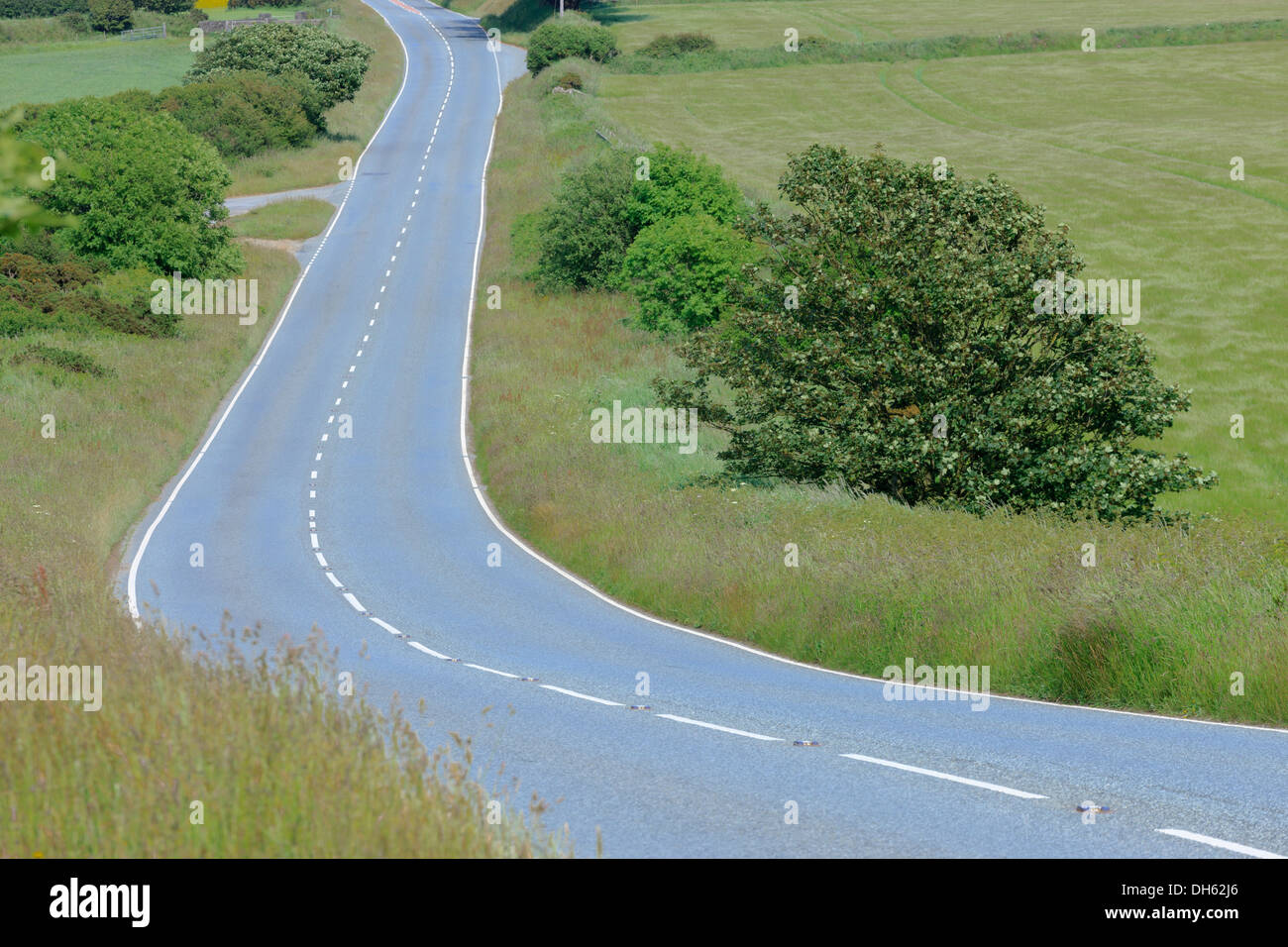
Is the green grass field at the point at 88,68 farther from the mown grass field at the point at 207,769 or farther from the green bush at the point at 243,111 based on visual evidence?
the mown grass field at the point at 207,769

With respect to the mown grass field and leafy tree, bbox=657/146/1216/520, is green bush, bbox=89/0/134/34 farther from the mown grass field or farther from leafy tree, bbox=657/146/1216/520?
the mown grass field

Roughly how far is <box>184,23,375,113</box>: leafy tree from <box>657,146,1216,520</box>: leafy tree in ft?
216

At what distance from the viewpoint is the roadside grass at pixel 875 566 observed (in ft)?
44.2

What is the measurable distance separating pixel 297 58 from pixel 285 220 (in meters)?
22.5

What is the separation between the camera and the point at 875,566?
18.1 m

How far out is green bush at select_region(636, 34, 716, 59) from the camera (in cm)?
10088

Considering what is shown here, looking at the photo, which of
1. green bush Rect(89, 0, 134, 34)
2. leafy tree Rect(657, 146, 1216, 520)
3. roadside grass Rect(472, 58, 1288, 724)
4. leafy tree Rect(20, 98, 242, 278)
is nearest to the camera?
roadside grass Rect(472, 58, 1288, 724)

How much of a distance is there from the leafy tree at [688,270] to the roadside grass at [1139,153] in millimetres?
11370

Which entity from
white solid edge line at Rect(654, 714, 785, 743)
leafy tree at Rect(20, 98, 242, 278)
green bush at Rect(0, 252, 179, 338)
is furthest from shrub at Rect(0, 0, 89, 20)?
white solid edge line at Rect(654, 714, 785, 743)

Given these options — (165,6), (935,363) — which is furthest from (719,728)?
(165,6)

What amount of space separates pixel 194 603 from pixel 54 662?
47.0ft

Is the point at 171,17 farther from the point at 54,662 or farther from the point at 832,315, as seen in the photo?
the point at 54,662

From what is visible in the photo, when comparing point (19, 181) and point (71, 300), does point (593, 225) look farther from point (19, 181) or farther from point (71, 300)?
point (19, 181)

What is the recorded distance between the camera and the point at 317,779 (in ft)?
23.3
